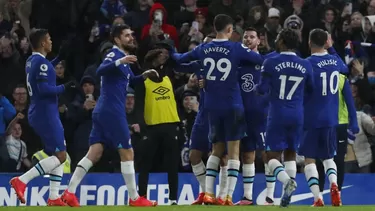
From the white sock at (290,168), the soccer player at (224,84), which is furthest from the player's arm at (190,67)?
the white sock at (290,168)

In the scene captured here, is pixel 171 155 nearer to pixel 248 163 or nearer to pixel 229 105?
pixel 248 163

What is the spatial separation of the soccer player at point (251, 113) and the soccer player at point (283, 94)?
1159 millimetres

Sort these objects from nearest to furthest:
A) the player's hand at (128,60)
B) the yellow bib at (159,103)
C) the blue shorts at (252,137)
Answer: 1. the player's hand at (128,60)
2. the blue shorts at (252,137)
3. the yellow bib at (159,103)

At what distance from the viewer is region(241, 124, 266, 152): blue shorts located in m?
19.4

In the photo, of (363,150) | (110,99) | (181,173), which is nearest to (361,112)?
(363,150)

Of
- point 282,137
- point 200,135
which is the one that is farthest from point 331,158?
point 200,135

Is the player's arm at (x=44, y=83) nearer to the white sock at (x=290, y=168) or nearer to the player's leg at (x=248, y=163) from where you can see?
the player's leg at (x=248, y=163)

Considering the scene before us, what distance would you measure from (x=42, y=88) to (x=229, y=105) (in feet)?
9.10

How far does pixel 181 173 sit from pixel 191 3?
17.8ft

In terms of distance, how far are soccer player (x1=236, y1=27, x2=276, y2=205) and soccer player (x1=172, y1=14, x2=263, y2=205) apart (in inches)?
27.6

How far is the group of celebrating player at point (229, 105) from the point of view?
18.0 metres

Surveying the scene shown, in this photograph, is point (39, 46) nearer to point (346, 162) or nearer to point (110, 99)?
point (110, 99)

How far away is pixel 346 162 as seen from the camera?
24.1 meters

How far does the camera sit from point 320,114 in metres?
18.6
